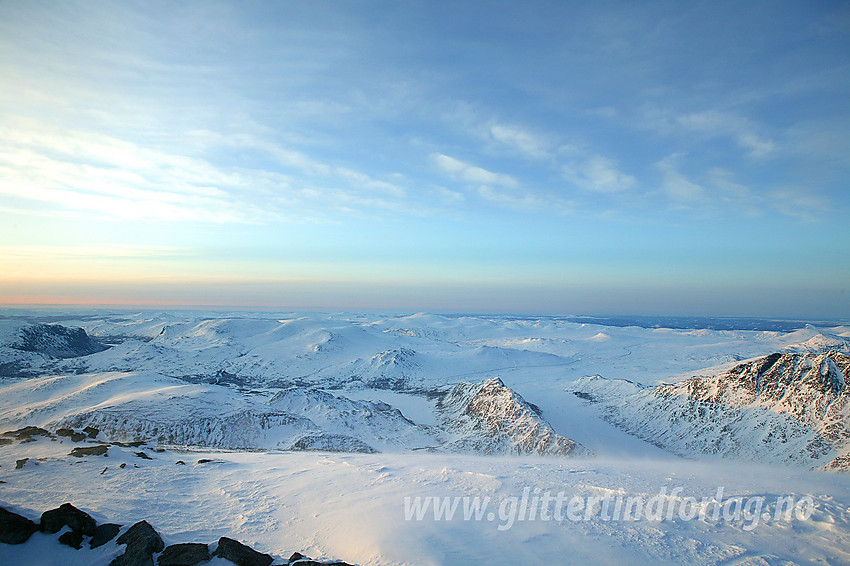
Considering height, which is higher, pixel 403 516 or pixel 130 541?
pixel 130 541

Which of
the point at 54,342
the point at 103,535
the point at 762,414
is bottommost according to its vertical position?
the point at 54,342

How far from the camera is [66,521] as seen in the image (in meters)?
10.7

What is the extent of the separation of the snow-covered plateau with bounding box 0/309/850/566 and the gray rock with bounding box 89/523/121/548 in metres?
0.36

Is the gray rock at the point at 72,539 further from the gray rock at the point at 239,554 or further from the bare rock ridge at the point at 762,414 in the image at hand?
the bare rock ridge at the point at 762,414

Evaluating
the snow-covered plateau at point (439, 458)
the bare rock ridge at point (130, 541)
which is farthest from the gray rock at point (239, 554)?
the snow-covered plateau at point (439, 458)

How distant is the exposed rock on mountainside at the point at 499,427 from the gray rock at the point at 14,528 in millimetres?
52897

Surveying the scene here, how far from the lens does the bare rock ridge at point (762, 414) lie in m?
46.9

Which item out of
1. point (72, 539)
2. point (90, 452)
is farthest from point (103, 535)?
point (90, 452)

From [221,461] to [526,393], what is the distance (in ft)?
275

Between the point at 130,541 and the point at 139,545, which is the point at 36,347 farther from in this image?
the point at 139,545

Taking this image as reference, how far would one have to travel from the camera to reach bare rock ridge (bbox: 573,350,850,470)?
46875mm

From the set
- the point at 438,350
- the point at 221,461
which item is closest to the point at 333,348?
the point at 438,350

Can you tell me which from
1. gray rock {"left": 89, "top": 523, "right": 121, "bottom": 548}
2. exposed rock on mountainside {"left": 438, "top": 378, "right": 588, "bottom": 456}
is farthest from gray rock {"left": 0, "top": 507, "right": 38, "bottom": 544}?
exposed rock on mountainside {"left": 438, "top": 378, "right": 588, "bottom": 456}

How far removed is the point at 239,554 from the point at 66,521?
520cm
